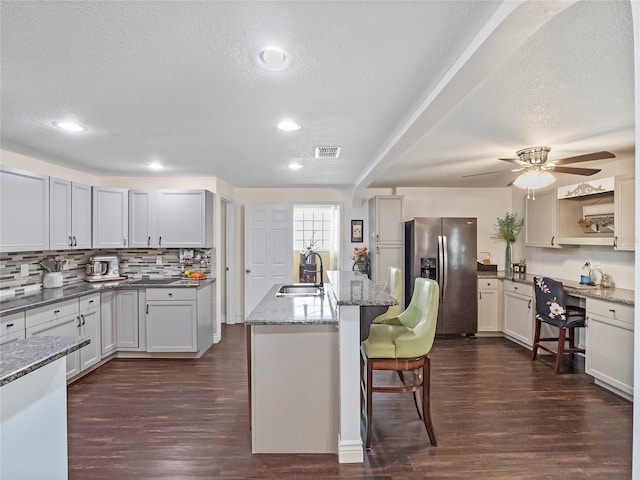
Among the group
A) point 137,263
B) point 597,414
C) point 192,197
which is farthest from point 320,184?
point 597,414

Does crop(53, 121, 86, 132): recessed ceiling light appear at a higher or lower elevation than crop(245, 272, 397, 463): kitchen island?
higher

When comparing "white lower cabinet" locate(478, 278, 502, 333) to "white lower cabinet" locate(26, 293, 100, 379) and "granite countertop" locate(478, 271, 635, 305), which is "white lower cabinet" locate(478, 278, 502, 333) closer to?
"granite countertop" locate(478, 271, 635, 305)

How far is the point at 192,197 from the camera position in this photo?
4527 mm

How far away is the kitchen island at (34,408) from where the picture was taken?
1172mm

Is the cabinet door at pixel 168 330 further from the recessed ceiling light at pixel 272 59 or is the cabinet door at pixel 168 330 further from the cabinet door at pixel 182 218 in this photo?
the recessed ceiling light at pixel 272 59

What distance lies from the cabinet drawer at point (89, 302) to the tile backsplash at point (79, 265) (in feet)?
1.80

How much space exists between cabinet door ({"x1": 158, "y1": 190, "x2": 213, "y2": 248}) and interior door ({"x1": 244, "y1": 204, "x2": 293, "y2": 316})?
1.32 metres

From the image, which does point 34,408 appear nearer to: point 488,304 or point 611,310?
point 611,310

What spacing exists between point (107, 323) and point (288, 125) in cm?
320

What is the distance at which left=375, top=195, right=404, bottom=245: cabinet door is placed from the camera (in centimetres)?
539

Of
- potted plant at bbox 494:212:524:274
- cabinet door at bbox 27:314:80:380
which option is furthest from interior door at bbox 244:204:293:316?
potted plant at bbox 494:212:524:274

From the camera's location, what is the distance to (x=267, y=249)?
5859 millimetres

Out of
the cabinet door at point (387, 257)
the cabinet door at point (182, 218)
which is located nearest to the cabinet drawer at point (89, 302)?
the cabinet door at point (182, 218)

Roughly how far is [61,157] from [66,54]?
98.2 inches
